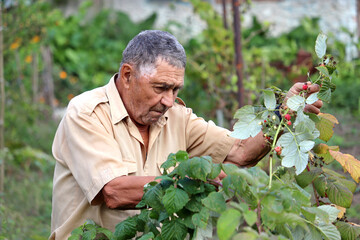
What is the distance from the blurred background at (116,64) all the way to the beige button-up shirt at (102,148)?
1128 mm

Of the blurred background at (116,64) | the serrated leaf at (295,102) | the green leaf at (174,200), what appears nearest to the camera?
the green leaf at (174,200)

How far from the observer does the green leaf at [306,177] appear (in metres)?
2.28

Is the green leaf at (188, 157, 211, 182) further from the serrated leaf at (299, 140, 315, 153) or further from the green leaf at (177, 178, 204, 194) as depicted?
the serrated leaf at (299, 140, 315, 153)

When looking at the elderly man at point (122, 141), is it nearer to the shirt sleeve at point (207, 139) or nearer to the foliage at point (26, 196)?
→ the shirt sleeve at point (207, 139)

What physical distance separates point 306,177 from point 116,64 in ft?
28.1

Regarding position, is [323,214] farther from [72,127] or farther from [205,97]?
[205,97]

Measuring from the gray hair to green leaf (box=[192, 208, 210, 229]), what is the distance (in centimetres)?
86

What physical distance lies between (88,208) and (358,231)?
1264 millimetres

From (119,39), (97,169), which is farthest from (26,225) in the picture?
(119,39)

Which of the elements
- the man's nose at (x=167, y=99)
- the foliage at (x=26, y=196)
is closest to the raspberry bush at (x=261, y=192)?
the man's nose at (x=167, y=99)

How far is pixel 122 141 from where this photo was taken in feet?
8.80

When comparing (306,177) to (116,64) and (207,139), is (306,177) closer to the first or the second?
(207,139)

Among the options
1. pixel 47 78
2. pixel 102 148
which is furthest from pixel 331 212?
pixel 47 78

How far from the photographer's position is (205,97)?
7.62m
